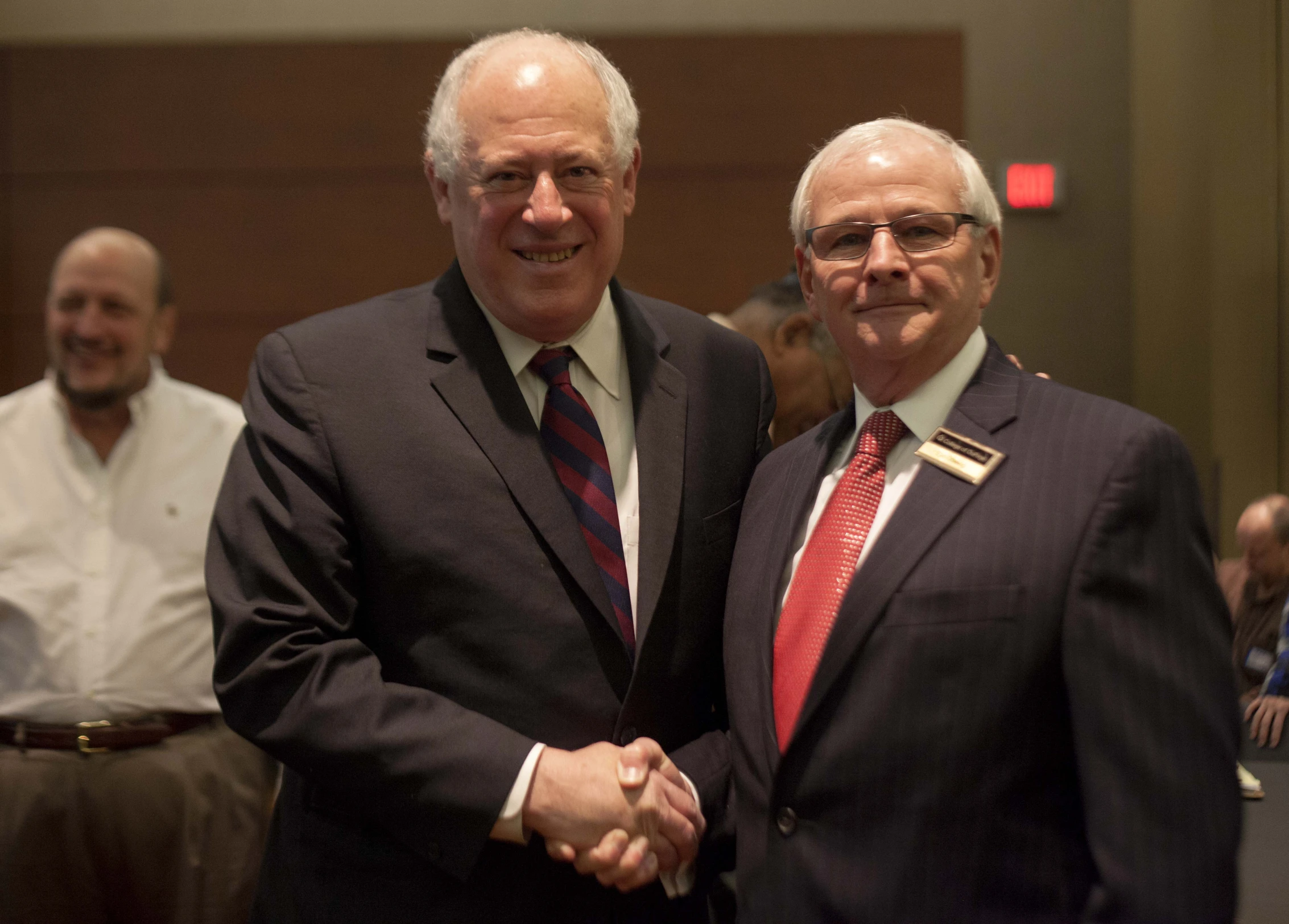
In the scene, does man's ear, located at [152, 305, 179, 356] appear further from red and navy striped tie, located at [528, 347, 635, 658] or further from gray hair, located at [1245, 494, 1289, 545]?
gray hair, located at [1245, 494, 1289, 545]

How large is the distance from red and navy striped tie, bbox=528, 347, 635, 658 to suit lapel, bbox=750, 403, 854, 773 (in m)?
0.20

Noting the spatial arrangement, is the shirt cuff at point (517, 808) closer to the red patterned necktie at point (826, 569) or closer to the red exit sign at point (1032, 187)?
the red patterned necktie at point (826, 569)

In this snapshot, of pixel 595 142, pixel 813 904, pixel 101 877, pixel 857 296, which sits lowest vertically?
pixel 101 877

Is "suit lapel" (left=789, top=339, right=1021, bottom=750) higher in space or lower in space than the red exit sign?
lower

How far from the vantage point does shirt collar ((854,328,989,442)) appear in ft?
4.53

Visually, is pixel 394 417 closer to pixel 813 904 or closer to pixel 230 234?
pixel 813 904

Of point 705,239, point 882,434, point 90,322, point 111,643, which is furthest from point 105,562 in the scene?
point 705,239

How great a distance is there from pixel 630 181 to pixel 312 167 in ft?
9.06

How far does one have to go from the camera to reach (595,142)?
5.23 feet

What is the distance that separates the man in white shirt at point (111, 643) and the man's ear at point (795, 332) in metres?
1.22

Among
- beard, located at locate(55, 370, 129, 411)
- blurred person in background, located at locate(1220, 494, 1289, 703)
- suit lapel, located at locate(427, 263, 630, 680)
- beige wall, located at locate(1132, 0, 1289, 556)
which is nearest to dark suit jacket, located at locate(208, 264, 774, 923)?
suit lapel, located at locate(427, 263, 630, 680)

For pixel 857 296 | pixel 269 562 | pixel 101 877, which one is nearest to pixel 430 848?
pixel 269 562

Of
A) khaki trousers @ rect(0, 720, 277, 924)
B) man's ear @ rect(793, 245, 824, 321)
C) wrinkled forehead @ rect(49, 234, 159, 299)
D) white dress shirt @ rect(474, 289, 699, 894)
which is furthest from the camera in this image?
wrinkled forehead @ rect(49, 234, 159, 299)

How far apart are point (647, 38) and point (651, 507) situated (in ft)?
9.68
